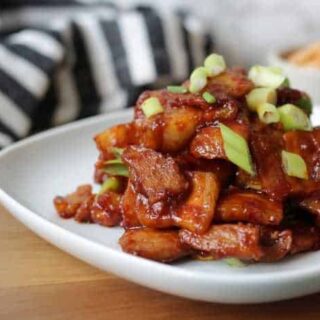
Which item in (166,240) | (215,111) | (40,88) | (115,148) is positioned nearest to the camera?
(166,240)

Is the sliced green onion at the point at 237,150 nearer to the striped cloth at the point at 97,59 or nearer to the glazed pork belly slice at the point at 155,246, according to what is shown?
the glazed pork belly slice at the point at 155,246

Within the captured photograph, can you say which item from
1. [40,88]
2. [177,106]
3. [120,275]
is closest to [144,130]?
[177,106]

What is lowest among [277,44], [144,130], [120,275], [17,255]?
[277,44]

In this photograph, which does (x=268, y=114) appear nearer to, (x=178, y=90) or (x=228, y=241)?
(x=178, y=90)

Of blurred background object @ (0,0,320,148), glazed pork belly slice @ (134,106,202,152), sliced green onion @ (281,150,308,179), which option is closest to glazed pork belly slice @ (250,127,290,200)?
sliced green onion @ (281,150,308,179)

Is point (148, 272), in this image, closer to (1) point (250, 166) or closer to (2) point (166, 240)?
(2) point (166, 240)
